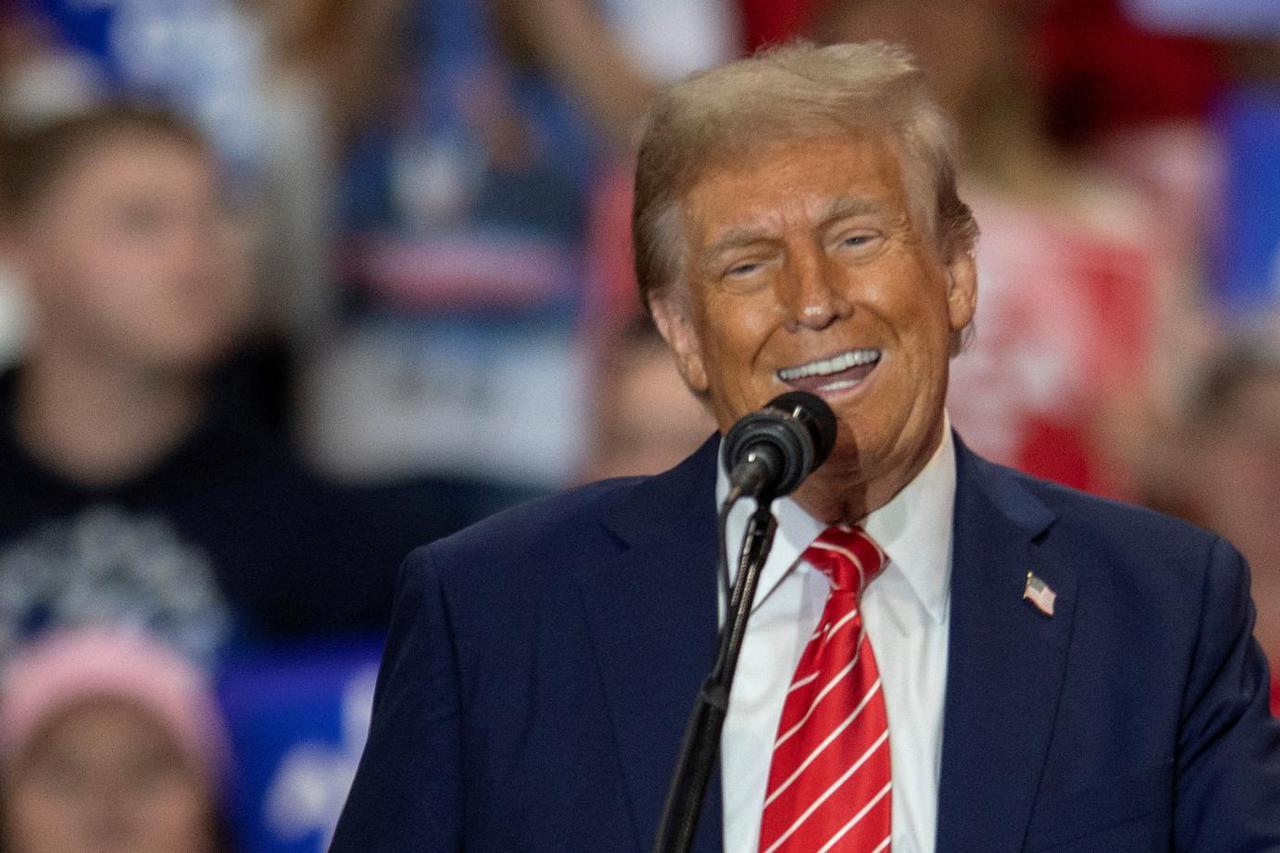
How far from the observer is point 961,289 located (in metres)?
2.16

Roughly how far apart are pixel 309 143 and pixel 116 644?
1223 millimetres

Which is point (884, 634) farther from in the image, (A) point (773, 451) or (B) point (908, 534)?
(A) point (773, 451)

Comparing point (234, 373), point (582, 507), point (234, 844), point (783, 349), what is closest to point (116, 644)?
point (234, 844)

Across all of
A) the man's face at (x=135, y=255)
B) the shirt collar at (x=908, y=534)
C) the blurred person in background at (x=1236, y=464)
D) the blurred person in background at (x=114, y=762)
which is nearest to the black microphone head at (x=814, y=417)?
the shirt collar at (x=908, y=534)

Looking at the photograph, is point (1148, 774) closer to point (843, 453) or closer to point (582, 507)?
point (843, 453)

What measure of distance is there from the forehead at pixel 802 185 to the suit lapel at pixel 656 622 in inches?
9.4

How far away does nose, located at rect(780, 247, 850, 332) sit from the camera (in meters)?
2.00

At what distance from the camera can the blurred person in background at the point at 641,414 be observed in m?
3.78

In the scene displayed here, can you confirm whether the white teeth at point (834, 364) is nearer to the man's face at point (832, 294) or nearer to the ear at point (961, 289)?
the man's face at point (832, 294)

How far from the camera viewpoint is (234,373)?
426cm

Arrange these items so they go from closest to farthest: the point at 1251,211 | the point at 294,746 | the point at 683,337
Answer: the point at 683,337
the point at 294,746
the point at 1251,211

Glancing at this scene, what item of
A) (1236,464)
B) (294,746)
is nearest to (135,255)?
(294,746)

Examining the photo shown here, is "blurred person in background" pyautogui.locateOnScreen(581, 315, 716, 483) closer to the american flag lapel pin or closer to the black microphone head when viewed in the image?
the american flag lapel pin

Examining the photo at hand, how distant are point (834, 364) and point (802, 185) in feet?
0.55
